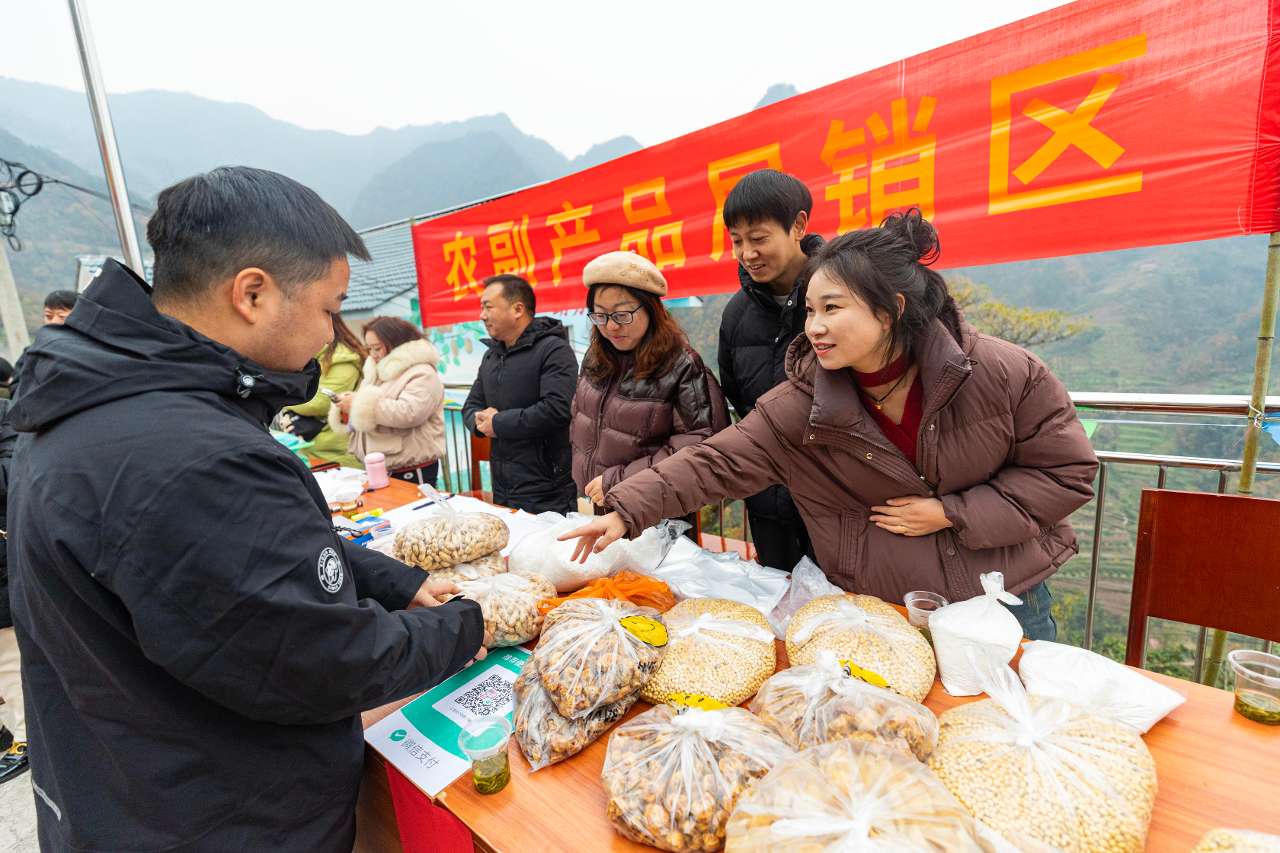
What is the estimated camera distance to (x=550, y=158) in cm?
2489

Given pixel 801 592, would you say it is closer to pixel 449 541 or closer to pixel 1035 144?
pixel 449 541

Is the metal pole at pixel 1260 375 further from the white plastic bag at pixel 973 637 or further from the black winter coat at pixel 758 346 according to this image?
the white plastic bag at pixel 973 637

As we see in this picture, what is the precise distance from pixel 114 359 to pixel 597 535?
3.51ft

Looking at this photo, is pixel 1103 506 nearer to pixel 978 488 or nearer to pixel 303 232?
pixel 978 488

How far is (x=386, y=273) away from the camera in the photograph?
7609 millimetres

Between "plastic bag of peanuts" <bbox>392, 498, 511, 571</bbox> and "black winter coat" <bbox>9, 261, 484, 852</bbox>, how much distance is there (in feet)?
2.05

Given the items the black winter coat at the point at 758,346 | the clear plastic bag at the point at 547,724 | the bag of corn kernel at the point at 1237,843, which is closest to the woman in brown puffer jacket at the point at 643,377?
the black winter coat at the point at 758,346

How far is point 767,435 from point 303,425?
3767 millimetres

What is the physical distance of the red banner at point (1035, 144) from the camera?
6.55ft

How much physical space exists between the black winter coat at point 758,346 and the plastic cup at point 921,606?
1.06 meters

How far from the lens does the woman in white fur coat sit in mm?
3551

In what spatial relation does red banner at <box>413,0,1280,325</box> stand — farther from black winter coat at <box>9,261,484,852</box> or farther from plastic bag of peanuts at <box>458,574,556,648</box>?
black winter coat at <box>9,261,484,852</box>

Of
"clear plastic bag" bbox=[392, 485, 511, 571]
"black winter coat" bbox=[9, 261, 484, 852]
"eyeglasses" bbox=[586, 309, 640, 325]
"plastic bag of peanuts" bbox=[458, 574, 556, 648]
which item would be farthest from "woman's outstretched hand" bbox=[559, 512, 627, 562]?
"eyeglasses" bbox=[586, 309, 640, 325]

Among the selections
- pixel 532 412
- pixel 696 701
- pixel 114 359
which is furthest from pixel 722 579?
pixel 532 412
